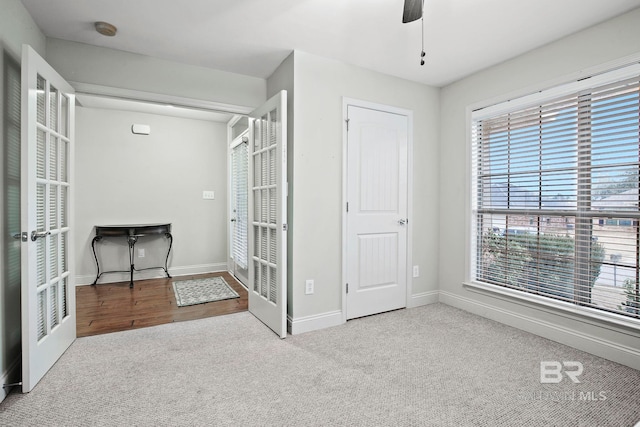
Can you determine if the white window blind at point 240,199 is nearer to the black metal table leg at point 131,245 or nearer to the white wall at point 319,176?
the black metal table leg at point 131,245

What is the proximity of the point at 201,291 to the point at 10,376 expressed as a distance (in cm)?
215

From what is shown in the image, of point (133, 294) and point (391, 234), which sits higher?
point (391, 234)

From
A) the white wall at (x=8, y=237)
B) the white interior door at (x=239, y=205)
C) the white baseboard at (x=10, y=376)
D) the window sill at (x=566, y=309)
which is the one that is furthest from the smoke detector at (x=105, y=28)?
the window sill at (x=566, y=309)

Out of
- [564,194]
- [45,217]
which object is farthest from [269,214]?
[564,194]

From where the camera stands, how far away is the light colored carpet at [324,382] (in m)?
1.65

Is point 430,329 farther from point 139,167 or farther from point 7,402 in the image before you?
point 139,167

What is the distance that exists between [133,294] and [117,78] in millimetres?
2546

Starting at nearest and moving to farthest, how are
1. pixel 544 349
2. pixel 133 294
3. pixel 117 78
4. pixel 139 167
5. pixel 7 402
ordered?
pixel 7 402, pixel 544 349, pixel 117 78, pixel 133 294, pixel 139 167

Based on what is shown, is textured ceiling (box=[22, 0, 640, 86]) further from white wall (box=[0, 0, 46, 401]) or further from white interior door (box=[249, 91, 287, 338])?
white interior door (box=[249, 91, 287, 338])

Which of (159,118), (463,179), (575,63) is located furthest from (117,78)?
(575,63)

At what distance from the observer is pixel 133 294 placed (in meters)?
3.92

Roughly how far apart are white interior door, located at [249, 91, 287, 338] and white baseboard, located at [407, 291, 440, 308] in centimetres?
151

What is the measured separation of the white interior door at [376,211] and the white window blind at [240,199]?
1681 mm

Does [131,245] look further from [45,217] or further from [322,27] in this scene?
[322,27]
